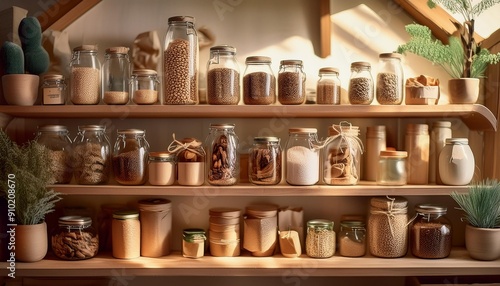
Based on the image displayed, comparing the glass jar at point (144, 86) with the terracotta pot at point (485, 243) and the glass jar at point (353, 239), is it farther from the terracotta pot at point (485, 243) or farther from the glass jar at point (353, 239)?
the terracotta pot at point (485, 243)

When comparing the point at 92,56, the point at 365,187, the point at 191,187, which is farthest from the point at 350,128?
the point at 92,56

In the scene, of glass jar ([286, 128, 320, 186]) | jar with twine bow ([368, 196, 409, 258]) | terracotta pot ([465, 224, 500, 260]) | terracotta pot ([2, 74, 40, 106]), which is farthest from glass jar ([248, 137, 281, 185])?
terracotta pot ([2, 74, 40, 106])

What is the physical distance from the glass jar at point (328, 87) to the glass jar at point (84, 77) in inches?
A: 32.4

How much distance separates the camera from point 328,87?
1.94m

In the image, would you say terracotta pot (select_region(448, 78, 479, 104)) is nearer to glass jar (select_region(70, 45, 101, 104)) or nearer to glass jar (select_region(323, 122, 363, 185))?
glass jar (select_region(323, 122, 363, 185))

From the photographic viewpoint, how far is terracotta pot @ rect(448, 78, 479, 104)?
6.27ft

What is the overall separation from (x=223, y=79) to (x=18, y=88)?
0.75 meters

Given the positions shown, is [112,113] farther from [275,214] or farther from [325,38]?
[325,38]

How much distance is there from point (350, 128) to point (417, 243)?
49 centimetres

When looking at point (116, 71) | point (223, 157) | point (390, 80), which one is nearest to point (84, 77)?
point (116, 71)

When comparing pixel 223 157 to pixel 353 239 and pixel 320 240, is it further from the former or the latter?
pixel 353 239

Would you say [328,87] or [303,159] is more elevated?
[328,87]

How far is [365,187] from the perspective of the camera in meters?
1.93

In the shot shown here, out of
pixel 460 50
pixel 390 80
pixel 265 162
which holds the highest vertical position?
pixel 460 50
